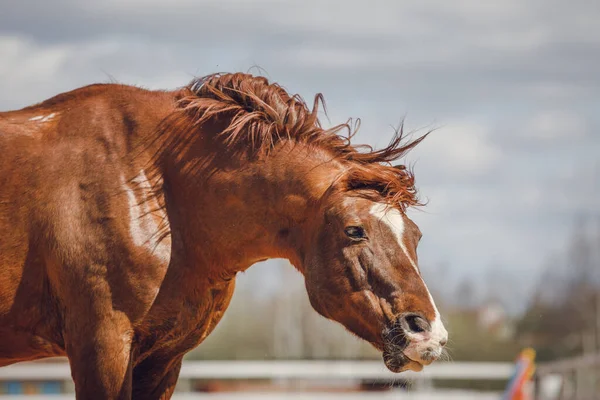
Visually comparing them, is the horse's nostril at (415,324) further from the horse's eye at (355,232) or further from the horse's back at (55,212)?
the horse's back at (55,212)

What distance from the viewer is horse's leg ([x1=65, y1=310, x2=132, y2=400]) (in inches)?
199

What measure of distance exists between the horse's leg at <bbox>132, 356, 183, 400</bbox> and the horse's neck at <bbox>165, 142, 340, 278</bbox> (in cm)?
66

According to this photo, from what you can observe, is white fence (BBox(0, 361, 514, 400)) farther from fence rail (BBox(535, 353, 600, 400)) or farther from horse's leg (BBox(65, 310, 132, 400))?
horse's leg (BBox(65, 310, 132, 400))

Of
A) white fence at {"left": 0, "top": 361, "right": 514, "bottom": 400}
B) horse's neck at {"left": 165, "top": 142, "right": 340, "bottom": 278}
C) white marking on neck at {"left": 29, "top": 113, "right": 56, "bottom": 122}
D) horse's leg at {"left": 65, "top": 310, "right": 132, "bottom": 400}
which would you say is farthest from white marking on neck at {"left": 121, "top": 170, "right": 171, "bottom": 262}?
white fence at {"left": 0, "top": 361, "right": 514, "bottom": 400}

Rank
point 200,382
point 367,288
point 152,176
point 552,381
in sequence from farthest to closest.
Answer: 1. point 200,382
2. point 552,381
3. point 152,176
4. point 367,288

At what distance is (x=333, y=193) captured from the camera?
5305mm

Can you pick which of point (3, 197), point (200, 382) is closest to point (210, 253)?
point (3, 197)

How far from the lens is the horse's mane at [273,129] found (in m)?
5.41

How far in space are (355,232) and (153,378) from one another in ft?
5.16

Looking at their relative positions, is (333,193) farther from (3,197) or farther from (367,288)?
(3,197)

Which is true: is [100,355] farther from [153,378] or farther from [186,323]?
[153,378]

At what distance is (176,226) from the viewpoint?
215 inches

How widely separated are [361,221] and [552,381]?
1034 centimetres

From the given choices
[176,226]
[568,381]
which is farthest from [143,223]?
[568,381]
